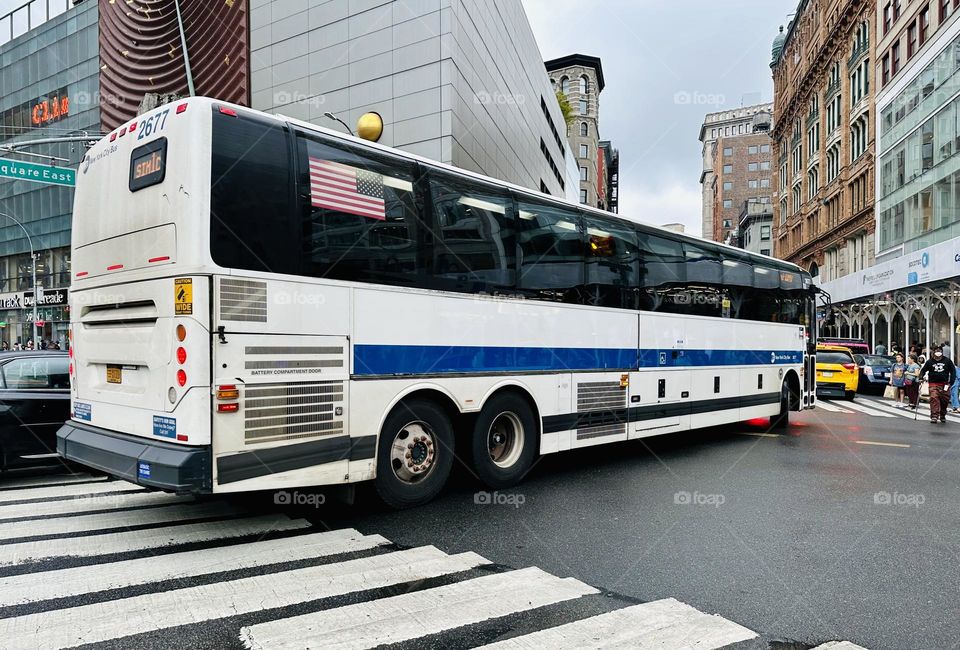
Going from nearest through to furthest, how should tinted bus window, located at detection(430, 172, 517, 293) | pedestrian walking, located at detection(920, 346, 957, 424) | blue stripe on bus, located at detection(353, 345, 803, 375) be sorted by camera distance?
1. blue stripe on bus, located at detection(353, 345, 803, 375)
2. tinted bus window, located at detection(430, 172, 517, 293)
3. pedestrian walking, located at detection(920, 346, 957, 424)

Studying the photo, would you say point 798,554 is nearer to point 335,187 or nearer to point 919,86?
point 335,187

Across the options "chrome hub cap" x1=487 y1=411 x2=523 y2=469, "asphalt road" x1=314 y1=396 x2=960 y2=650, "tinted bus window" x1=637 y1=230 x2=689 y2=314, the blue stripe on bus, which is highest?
"tinted bus window" x1=637 y1=230 x2=689 y2=314

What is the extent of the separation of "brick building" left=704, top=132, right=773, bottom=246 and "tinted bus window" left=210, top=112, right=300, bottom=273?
144 metres

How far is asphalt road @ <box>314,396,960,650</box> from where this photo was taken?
4270mm

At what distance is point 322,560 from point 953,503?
6683 millimetres

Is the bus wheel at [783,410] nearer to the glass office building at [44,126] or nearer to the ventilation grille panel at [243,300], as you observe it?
the ventilation grille panel at [243,300]

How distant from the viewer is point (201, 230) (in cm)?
506

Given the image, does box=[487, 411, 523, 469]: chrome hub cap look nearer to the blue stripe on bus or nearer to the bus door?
the blue stripe on bus

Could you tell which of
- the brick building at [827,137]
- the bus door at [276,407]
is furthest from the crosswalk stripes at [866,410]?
the brick building at [827,137]

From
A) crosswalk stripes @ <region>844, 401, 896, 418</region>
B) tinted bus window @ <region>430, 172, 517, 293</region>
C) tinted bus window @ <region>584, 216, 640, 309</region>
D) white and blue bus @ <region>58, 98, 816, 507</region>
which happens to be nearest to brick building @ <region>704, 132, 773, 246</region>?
crosswalk stripes @ <region>844, 401, 896, 418</region>

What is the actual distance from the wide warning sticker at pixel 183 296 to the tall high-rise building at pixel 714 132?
501 ft

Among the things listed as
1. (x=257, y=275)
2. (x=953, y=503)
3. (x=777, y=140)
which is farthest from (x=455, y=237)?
(x=777, y=140)

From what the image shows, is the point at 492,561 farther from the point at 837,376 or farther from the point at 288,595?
the point at 837,376

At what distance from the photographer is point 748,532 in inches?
236
